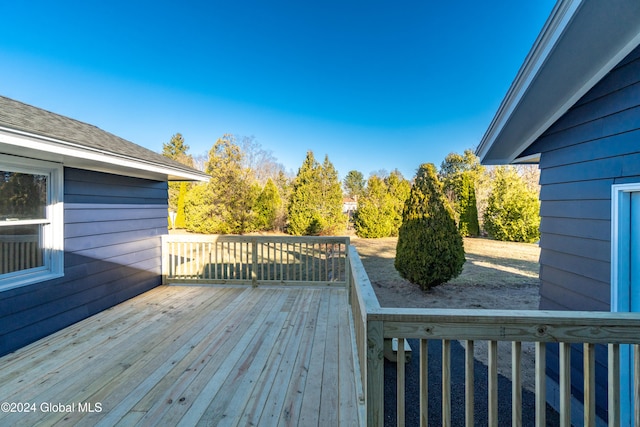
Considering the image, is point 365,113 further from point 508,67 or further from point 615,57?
point 615,57

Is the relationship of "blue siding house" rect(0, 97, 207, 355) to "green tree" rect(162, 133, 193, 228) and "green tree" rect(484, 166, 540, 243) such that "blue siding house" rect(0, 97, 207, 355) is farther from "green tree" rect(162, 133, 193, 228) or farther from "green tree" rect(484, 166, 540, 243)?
"green tree" rect(484, 166, 540, 243)

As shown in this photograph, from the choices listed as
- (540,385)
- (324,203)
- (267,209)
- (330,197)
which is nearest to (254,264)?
(540,385)

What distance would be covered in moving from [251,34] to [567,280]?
10667 millimetres

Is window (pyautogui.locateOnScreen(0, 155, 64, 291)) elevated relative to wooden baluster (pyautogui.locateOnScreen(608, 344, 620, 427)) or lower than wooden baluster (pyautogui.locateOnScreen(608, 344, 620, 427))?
elevated

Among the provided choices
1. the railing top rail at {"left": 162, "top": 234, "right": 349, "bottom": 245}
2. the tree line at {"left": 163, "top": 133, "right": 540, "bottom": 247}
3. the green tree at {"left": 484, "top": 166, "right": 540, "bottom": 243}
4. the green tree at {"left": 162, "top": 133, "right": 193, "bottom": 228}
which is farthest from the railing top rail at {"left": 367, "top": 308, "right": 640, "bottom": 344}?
the green tree at {"left": 162, "top": 133, "right": 193, "bottom": 228}

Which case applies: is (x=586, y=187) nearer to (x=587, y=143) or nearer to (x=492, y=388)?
(x=587, y=143)

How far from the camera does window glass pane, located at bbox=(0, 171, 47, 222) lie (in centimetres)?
277

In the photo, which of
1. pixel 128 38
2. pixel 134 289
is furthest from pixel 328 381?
pixel 128 38

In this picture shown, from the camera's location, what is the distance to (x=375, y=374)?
1300mm

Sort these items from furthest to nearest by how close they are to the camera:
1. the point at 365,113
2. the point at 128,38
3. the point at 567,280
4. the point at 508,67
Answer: the point at 365,113, the point at 508,67, the point at 128,38, the point at 567,280

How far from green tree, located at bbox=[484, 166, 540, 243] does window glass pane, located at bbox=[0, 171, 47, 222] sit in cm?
1450

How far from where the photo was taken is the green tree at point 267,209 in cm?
1392

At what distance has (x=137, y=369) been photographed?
2.42 meters

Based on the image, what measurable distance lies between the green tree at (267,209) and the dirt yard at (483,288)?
20.3 ft
